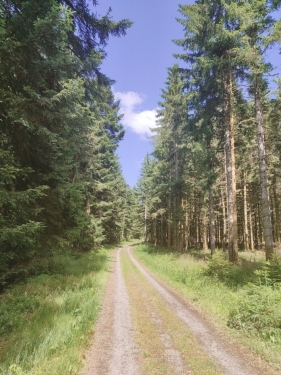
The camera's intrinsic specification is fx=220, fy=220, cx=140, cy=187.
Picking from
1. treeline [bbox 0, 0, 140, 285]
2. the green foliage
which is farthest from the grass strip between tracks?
treeline [bbox 0, 0, 140, 285]

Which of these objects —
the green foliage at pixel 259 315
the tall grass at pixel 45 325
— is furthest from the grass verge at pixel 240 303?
the tall grass at pixel 45 325

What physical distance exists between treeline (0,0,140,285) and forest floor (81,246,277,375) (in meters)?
3.78

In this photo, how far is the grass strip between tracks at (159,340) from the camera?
4527 millimetres

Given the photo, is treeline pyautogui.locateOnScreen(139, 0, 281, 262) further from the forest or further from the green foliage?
the green foliage

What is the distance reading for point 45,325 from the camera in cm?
589

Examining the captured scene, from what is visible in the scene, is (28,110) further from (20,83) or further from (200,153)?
(200,153)

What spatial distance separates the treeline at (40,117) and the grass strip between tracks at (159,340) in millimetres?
4269

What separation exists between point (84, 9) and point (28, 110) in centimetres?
692

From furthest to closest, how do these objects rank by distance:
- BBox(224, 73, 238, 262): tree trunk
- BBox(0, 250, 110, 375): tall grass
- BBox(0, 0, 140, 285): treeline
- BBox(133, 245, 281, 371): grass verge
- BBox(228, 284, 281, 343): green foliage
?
BBox(224, 73, 238, 262): tree trunk, BBox(0, 0, 140, 285): treeline, BBox(228, 284, 281, 343): green foliage, BBox(133, 245, 281, 371): grass verge, BBox(0, 250, 110, 375): tall grass

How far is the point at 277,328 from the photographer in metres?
5.74

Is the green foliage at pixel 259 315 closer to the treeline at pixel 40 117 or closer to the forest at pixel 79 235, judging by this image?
the forest at pixel 79 235

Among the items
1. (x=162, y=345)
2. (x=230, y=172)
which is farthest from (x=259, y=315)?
(x=230, y=172)

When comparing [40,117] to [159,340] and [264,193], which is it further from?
[264,193]

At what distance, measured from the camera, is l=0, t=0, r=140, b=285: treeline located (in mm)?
7309
